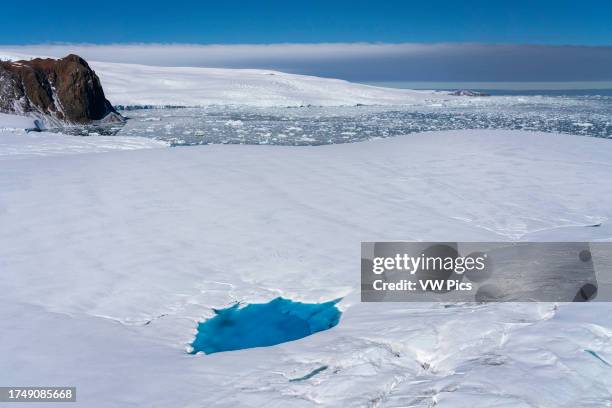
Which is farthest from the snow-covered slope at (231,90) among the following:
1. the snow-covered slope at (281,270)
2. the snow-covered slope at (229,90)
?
the snow-covered slope at (281,270)

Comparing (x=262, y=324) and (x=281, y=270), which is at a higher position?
(x=281, y=270)

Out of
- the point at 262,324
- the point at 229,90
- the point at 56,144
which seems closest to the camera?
the point at 262,324

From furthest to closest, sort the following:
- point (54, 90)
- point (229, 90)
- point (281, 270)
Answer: point (229, 90)
point (54, 90)
point (281, 270)

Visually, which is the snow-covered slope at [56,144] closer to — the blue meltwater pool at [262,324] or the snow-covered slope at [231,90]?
the blue meltwater pool at [262,324]

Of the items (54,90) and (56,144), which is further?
(54,90)

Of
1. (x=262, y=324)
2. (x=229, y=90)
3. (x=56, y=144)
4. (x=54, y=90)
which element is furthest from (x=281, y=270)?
(x=229, y=90)

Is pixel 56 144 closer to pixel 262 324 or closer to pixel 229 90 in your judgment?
pixel 262 324

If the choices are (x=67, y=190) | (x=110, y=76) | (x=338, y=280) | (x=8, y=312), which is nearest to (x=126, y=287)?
(x=8, y=312)

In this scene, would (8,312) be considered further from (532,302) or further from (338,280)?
(532,302)
